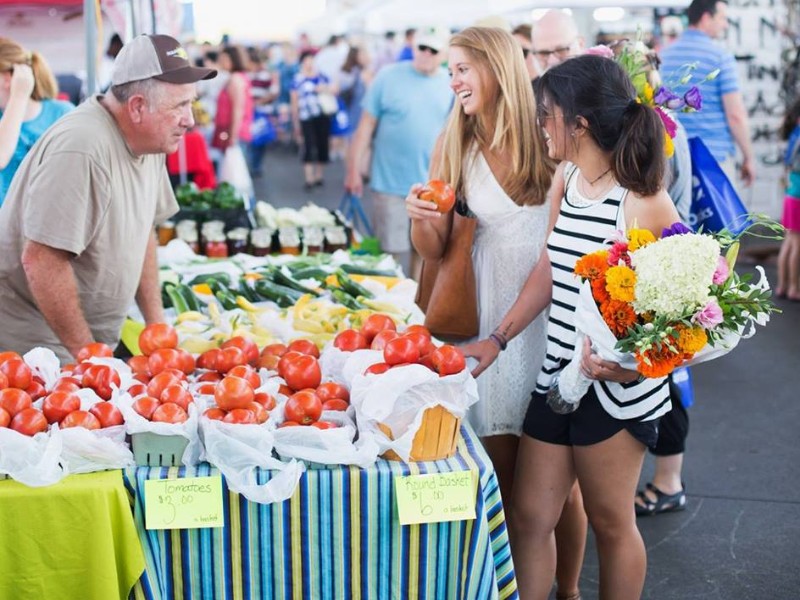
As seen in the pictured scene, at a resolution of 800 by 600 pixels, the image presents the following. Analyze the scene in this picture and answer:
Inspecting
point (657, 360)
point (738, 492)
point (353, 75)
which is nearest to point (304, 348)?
point (657, 360)

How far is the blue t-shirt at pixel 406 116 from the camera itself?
7.14 meters

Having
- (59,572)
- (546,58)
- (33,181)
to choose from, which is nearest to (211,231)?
(546,58)

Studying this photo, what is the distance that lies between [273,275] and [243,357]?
177 cm

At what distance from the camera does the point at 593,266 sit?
8.09ft

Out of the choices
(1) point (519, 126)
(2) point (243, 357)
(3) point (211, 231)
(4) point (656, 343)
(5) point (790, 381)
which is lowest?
(5) point (790, 381)

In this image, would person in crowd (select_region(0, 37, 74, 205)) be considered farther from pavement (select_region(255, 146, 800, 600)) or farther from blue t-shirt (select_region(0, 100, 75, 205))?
pavement (select_region(255, 146, 800, 600))

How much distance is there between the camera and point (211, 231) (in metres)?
6.21

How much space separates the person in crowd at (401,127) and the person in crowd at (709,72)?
1.53m

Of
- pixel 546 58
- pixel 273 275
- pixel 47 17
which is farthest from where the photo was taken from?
pixel 47 17

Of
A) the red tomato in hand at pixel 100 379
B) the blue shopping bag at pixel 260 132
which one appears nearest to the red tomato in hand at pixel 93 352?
the red tomato in hand at pixel 100 379

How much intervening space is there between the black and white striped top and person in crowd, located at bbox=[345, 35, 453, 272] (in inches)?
166

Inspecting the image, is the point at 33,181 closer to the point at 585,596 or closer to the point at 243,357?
the point at 243,357

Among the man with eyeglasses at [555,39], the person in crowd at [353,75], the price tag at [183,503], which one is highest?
the man with eyeglasses at [555,39]

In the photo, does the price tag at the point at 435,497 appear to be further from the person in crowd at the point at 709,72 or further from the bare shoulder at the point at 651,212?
the person in crowd at the point at 709,72
